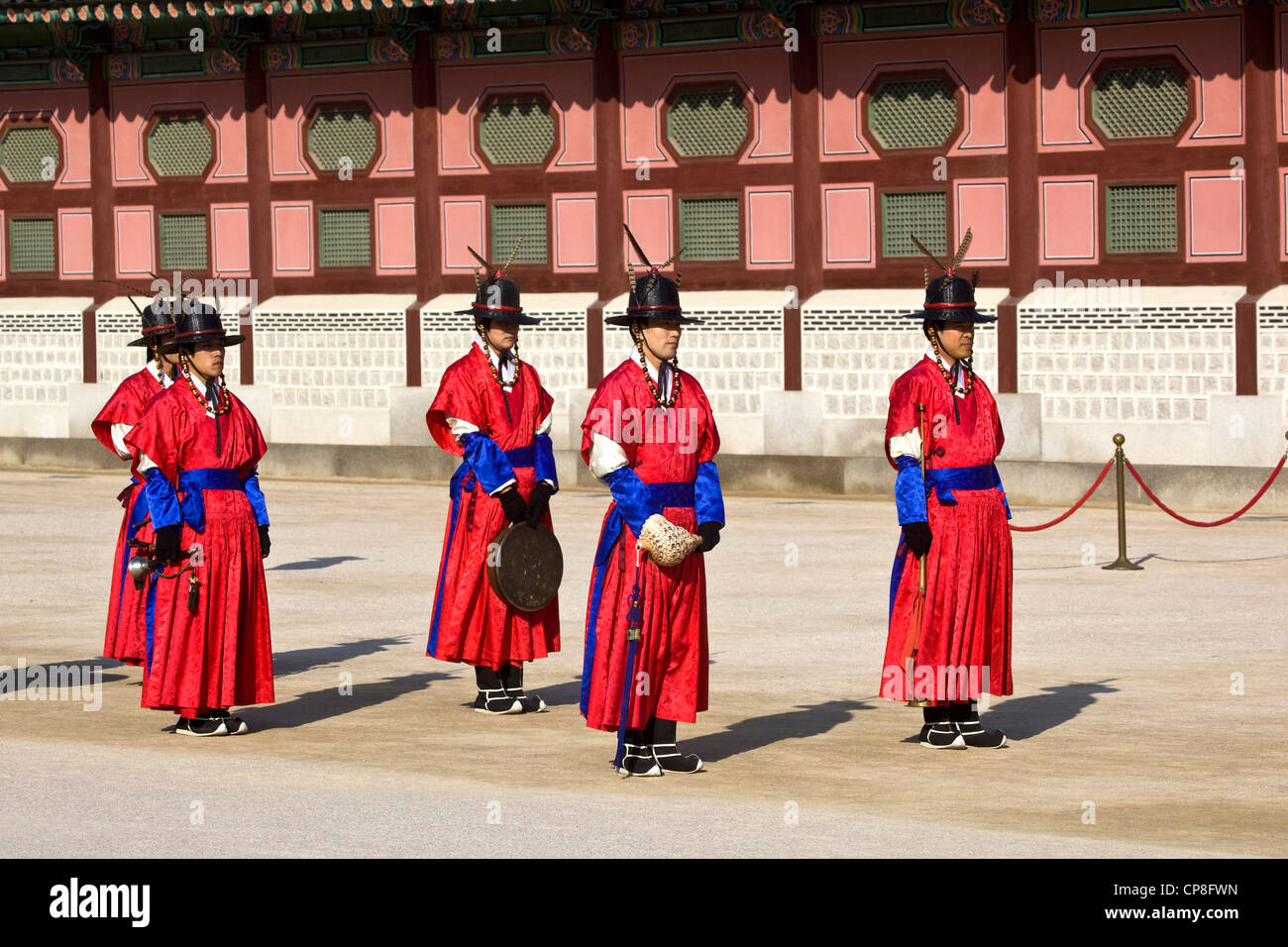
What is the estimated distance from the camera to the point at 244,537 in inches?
376

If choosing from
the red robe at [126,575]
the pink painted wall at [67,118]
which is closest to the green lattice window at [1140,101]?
the pink painted wall at [67,118]

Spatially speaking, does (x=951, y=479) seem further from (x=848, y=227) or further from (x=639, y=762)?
(x=848, y=227)

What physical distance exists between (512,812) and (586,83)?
57.1 feet

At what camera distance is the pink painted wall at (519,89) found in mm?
24109

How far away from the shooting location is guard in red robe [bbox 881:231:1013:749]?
29.8 feet

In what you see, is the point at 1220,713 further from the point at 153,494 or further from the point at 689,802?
the point at 153,494

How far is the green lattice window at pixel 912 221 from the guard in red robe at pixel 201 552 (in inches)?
540

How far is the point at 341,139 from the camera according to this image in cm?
2558

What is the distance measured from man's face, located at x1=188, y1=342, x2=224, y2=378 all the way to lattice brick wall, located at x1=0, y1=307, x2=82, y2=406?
730 inches

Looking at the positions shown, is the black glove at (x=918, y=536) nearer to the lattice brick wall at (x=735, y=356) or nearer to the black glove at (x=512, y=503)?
the black glove at (x=512, y=503)

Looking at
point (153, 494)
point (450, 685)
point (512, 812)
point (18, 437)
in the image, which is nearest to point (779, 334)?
point (18, 437)

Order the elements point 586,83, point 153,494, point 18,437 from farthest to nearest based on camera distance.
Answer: point 18,437, point 586,83, point 153,494

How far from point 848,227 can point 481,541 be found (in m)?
13.3

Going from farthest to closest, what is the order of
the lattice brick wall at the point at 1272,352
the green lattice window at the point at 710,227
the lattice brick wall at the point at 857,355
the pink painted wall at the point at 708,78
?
the green lattice window at the point at 710,227
the pink painted wall at the point at 708,78
the lattice brick wall at the point at 857,355
the lattice brick wall at the point at 1272,352
